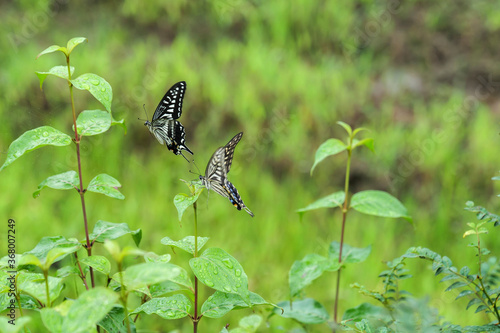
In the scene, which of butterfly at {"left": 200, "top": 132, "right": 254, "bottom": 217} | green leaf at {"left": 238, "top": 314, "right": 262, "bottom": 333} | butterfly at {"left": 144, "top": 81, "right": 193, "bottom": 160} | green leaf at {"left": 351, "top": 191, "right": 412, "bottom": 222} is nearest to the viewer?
green leaf at {"left": 238, "top": 314, "right": 262, "bottom": 333}

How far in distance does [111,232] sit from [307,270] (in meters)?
0.59

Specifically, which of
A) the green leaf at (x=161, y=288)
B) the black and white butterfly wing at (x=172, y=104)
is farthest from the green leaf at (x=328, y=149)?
the green leaf at (x=161, y=288)

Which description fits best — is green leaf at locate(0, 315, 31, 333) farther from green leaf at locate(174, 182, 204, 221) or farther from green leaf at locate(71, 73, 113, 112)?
green leaf at locate(71, 73, 113, 112)

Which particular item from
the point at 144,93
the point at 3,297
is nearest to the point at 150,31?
the point at 144,93

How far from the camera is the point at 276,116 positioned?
13.5 ft

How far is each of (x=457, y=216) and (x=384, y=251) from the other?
2.38ft

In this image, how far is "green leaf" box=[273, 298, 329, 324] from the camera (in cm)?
150

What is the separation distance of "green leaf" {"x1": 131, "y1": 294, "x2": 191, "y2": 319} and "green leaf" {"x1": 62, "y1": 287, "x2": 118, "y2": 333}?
0.28 meters

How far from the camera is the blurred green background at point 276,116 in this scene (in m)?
3.15

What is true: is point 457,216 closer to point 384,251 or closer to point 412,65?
point 384,251

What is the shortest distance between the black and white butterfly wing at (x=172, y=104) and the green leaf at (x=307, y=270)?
57 centimetres

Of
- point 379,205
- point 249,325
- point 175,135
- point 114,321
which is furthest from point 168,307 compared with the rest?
point 379,205

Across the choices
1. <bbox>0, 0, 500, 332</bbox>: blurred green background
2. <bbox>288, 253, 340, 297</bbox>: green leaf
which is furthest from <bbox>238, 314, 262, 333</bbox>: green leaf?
<bbox>0, 0, 500, 332</bbox>: blurred green background

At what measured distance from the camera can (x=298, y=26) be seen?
5.21 meters
